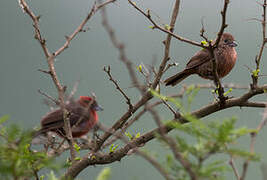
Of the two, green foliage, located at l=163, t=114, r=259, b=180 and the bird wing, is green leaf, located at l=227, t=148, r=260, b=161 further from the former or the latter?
the bird wing

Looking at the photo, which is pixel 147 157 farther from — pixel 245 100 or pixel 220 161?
pixel 245 100

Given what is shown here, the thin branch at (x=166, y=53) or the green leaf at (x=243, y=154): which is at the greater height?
the thin branch at (x=166, y=53)

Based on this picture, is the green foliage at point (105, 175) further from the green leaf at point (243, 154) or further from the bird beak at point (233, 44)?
the bird beak at point (233, 44)

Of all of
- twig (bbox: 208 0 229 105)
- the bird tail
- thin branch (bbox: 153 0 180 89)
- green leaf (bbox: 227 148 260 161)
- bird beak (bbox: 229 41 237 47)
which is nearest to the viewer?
green leaf (bbox: 227 148 260 161)

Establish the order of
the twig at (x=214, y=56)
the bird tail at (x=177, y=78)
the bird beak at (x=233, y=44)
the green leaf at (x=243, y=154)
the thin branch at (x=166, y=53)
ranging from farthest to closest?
the bird beak at (x=233, y=44) → the bird tail at (x=177, y=78) → the thin branch at (x=166, y=53) → the twig at (x=214, y=56) → the green leaf at (x=243, y=154)

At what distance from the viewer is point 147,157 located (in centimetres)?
59

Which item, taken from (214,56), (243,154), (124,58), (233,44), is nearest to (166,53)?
(214,56)

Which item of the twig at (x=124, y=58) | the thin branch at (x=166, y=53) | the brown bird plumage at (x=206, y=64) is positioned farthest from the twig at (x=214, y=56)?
the brown bird plumage at (x=206, y=64)

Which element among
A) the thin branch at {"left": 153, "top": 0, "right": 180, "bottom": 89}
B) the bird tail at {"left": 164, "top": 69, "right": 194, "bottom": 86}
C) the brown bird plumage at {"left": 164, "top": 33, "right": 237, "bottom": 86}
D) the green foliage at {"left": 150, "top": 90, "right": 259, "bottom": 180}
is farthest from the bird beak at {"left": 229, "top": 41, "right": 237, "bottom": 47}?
the green foliage at {"left": 150, "top": 90, "right": 259, "bottom": 180}

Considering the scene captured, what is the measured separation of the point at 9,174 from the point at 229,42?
334cm

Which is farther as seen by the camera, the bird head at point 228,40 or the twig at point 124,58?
the bird head at point 228,40

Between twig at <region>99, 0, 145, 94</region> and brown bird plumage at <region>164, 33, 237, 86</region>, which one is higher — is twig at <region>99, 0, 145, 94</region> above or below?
Answer: below

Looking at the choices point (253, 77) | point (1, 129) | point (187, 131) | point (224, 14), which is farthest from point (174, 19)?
point (187, 131)

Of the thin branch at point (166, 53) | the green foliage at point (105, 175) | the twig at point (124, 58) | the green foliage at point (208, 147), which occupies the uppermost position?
the thin branch at point (166, 53)
